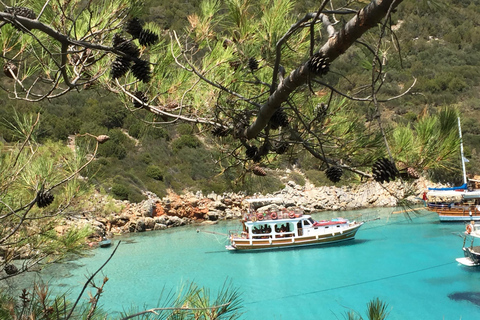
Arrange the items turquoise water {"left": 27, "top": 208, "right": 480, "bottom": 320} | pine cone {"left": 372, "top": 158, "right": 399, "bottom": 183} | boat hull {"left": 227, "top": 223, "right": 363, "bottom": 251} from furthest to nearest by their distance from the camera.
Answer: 1. boat hull {"left": 227, "top": 223, "right": 363, "bottom": 251}
2. turquoise water {"left": 27, "top": 208, "right": 480, "bottom": 320}
3. pine cone {"left": 372, "top": 158, "right": 399, "bottom": 183}

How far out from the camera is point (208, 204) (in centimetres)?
1862

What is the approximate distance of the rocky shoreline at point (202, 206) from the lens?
16.3 metres

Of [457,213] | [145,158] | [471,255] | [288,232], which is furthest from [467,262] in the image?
[145,158]

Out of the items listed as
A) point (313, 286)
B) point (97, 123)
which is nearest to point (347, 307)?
point (313, 286)

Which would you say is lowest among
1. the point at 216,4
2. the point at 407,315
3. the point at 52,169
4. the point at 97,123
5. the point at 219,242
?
the point at 407,315

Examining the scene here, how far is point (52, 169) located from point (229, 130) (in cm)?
106

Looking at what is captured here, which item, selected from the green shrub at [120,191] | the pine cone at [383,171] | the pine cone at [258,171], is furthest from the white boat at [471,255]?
the green shrub at [120,191]

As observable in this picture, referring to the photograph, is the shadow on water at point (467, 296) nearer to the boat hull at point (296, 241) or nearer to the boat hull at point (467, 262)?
the boat hull at point (467, 262)

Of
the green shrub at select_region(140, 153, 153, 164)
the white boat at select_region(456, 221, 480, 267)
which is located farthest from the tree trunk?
the green shrub at select_region(140, 153, 153, 164)

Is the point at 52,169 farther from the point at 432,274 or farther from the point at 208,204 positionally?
the point at 208,204

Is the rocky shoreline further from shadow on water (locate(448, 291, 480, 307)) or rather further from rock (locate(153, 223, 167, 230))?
shadow on water (locate(448, 291, 480, 307))

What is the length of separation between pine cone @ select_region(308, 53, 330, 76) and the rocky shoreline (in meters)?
14.0

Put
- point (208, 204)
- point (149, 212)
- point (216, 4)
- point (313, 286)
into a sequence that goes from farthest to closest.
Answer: point (208, 204) < point (149, 212) < point (313, 286) < point (216, 4)

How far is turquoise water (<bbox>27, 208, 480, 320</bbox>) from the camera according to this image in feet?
28.2
